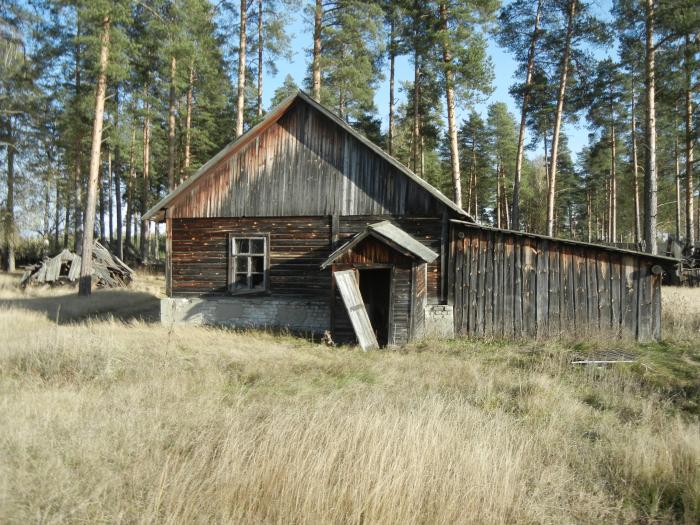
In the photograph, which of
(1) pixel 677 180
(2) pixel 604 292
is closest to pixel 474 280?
(2) pixel 604 292

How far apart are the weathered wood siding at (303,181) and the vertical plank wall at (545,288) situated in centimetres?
166

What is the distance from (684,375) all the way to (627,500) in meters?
4.87

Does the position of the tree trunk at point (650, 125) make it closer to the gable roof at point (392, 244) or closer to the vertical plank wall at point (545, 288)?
the vertical plank wall at point (545, 288)

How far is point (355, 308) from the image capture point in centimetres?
1037

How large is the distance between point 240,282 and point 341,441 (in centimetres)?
944

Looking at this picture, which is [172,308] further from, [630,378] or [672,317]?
[672,317]

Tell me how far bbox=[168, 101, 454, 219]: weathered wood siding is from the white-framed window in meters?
0.78

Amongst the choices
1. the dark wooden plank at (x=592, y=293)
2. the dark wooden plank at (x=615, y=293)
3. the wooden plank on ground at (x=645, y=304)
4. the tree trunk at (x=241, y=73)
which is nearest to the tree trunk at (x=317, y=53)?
the tree trunk at (x=241, y=73)

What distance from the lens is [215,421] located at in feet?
15.6

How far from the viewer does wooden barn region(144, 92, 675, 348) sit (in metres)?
10.4

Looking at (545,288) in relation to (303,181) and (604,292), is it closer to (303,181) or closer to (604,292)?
(604,292)

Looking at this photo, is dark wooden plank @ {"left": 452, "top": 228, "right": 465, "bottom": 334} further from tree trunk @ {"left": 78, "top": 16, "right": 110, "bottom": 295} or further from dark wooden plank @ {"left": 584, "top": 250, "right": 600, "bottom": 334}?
tree trunk @ {"left": 78, "top": 16, "right": 110, "bottom": 295}

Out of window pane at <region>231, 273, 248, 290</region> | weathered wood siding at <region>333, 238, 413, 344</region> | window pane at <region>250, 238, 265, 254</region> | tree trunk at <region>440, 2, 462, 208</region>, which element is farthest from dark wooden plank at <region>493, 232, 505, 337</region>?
window pane at <region>231, 273, 248, 290</region>

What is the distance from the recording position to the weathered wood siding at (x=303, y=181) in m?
11.8
